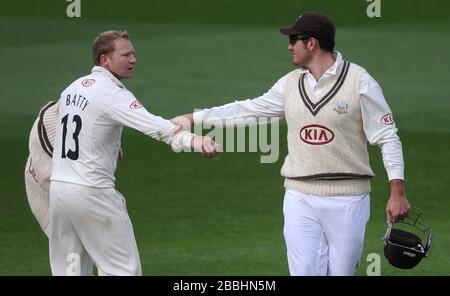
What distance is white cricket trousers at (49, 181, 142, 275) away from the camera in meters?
9.99

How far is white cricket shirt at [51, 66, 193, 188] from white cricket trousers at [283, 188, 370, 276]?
1.08m

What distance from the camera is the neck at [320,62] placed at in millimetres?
10227

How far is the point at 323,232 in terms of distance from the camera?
1025 cm

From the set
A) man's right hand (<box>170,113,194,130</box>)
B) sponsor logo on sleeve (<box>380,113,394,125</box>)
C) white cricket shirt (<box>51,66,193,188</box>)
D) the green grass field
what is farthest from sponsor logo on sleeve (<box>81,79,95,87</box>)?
the green grass field

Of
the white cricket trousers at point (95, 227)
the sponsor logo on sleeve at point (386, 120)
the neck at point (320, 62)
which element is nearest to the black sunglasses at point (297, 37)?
the neck at point (320, 62)

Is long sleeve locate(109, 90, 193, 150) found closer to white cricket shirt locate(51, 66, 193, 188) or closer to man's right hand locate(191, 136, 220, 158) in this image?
white cricket shirt locate(51, 66, 193, 188)

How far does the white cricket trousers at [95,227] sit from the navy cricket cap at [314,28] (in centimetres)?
182

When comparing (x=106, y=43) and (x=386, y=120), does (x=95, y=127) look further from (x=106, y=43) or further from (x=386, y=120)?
(x=386, y=120)

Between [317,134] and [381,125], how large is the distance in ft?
1.58

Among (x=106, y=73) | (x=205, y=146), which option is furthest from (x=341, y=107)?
(x=106, y=73)

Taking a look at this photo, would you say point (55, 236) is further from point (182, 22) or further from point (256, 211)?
point (182, 22)
